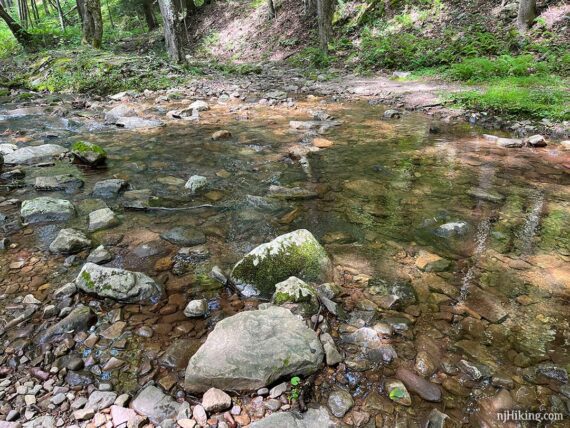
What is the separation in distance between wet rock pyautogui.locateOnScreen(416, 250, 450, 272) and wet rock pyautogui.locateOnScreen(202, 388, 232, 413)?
2172 millimetres

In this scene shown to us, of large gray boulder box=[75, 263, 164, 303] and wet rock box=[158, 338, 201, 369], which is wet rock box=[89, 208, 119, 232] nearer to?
large gray boulder box=[75, 263, 164, 303]

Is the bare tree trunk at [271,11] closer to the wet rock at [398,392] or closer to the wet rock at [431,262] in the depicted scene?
the wet rock at [431,262]

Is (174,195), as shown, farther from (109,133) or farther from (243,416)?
(109,133)

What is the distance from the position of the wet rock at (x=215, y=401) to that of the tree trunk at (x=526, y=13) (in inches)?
594

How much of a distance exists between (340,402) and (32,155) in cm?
641

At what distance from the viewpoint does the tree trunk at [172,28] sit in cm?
1455

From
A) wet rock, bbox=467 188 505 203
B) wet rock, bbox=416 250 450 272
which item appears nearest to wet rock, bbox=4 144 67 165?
wet rock, bbox=416 250 450 272

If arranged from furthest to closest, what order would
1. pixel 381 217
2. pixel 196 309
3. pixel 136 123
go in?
pixel 136 123, pixel 381 217, pixel 196 309

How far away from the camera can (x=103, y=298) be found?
3.09m

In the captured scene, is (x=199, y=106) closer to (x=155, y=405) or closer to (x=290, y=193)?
(x=290, y=193)

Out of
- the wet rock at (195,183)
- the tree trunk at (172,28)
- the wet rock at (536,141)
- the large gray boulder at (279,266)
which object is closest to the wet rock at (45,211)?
the wet rock at (195,183)

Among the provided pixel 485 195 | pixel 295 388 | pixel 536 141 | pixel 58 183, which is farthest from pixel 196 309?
pixel 536 141

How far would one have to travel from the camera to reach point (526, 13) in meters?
12.8

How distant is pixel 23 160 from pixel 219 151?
313cm
